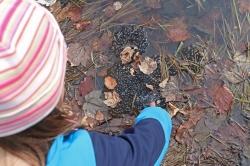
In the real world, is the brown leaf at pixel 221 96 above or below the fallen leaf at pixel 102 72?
below

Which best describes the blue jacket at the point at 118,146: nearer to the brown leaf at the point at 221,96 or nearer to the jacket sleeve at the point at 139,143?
the jacket sleeve at the point at 139,143

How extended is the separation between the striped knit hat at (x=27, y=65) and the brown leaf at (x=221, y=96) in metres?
1.20

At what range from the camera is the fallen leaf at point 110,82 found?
235cm

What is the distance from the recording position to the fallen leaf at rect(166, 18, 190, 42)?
7.97ft

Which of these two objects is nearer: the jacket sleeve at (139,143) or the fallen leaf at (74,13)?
the jacket sleeve at (139,143)

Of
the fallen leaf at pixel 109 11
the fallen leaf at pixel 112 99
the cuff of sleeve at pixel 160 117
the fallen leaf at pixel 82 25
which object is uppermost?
the fallen leaf at pixel 109 11

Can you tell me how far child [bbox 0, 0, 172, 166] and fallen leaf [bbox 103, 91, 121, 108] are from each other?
0.72m

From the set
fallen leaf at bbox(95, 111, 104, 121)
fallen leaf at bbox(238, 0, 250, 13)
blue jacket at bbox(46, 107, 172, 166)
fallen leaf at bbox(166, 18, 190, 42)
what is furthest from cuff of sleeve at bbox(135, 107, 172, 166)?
fallen leaf at bbox(238, 0, 250, 13)

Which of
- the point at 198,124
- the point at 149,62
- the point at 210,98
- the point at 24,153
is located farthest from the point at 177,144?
the point at 24,153

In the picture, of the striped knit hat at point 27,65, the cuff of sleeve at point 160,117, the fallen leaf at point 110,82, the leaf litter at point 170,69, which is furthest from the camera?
the fallen leaf at point 110,82

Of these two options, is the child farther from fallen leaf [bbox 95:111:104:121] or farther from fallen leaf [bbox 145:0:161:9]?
fallen leaf [bbox 145:0:161:9]

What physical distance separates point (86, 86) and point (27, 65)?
1.26 m

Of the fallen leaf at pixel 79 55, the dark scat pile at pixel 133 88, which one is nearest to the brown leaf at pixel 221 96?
the dark scat pile at pixel 133 88

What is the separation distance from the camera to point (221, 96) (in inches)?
90.0
